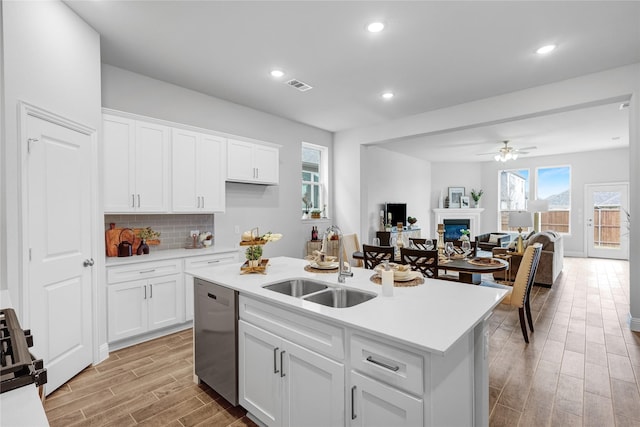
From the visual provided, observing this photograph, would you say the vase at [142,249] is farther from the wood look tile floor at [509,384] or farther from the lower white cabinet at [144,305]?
the wood look tile floor at [509,384]

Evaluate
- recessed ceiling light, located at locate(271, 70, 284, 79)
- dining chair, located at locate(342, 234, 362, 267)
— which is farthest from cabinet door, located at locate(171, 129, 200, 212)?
dining chair, located at locate(342, 234, 362, 267)

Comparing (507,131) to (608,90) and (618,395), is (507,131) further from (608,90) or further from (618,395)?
(618,395)

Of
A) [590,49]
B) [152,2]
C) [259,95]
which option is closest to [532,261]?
[590,49]

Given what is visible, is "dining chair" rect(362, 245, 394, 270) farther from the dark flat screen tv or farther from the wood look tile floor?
the dark flat screen tv

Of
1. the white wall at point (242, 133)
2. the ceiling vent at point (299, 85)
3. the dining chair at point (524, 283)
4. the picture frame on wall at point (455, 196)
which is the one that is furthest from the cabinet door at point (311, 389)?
the picture frame on wall at point (455, 196)

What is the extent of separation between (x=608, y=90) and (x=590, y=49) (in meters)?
0.77

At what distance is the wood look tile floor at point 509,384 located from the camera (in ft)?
6.91

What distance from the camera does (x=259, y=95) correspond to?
430 cm

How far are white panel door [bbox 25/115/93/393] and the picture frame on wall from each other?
9456 millimetres

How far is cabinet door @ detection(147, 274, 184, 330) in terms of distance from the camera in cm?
329

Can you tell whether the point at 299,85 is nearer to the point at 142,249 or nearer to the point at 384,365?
the point at 142,249

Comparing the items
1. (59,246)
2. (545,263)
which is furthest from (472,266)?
(59,246)

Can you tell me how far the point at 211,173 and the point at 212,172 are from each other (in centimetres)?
2

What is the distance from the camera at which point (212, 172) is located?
3984mm
